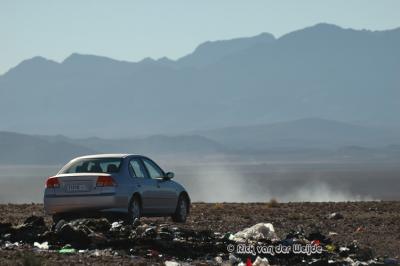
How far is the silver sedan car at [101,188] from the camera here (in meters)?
16.1

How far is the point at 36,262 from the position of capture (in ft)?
33.6

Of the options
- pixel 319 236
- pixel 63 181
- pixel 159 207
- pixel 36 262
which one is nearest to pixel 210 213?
pixel 159 207

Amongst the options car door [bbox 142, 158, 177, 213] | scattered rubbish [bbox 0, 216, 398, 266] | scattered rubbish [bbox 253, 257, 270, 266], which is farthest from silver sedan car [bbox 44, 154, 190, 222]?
scattered rubbish [bbox 253, 257, 270, 266]

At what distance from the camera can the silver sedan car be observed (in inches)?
634

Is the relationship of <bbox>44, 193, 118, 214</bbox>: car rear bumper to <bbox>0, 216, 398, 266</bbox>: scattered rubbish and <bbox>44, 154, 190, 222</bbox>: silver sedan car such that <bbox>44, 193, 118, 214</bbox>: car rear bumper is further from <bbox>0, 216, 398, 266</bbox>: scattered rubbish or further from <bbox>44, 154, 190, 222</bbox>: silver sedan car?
<bbox>0, 216, 398, 266</bbox>: scattered rubbish

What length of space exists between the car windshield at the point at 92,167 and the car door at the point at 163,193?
1.00 m

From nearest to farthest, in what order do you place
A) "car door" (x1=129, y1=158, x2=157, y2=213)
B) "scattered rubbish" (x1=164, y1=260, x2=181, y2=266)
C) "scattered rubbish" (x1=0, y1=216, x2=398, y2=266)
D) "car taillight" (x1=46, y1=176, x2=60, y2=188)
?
"scattered rubbish" (x1=164, y1=260, x2=181, y2=266)
"scattered rubbish" (x1=0, y1=216, x2=398, y2=266)
"car taillight" (x1=46, y1=176, x2=60, y2=188)
"car door" (x1=129, y1=158, x2=157, y2=213)

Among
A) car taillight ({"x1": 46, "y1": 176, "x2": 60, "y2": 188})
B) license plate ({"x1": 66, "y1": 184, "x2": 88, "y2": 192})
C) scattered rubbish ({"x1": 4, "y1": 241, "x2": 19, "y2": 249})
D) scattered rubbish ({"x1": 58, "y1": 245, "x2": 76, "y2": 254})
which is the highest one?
car taillight ({"x1": 46, "y1": 176, "x2": 60, "y2": 188})

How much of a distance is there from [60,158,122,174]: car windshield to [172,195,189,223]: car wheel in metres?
2.48

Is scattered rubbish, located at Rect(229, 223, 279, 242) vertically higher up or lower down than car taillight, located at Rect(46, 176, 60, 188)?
lower down

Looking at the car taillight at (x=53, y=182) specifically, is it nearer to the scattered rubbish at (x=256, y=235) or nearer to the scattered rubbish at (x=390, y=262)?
the scattered rubbish at (x=256, y=235)

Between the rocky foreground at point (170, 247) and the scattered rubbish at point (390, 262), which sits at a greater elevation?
the rocky foreground at point (170, 247)

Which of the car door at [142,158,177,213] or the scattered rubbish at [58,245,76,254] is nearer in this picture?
the scattered rubbish at [58,245,76,254]

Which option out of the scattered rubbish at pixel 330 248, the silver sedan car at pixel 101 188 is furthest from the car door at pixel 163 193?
the scattered rubbish at pixel 330 248
